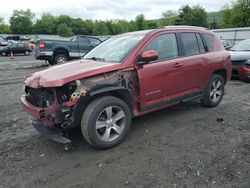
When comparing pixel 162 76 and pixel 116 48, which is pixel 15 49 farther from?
pixel 162 76

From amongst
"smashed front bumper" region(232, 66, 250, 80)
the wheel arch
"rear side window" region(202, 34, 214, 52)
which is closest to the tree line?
"smashed front bumper" region(232, 66, 250, 80)

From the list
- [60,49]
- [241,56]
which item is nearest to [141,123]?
[241,56]

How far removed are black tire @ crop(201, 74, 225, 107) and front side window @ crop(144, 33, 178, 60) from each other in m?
1.38

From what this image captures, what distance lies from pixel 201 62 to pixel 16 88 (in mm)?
6578

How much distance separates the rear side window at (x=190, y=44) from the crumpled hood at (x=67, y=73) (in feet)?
5.87

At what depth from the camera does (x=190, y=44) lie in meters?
5.54

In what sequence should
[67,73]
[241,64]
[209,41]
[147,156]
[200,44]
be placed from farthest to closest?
[241,64] < [209,41] < [200,44] < [67,73] < [147,156]

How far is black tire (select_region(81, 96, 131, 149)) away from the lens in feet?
12.6

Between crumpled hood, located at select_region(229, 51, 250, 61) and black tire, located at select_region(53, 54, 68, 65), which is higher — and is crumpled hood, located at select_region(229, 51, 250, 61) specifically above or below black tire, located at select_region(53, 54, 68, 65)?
above

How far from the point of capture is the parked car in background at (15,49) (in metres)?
29.5

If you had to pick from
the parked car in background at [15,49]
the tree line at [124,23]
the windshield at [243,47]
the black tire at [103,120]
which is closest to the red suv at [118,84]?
the black tire at [103,120]

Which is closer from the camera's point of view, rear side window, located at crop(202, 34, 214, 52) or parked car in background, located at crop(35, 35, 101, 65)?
rear side window, located at crop(202, 34, 214, 52)

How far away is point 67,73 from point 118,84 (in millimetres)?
817

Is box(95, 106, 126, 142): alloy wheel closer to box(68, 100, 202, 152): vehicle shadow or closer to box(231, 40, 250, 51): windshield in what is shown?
box(68, 100, 202, 152): vehicle shadow
